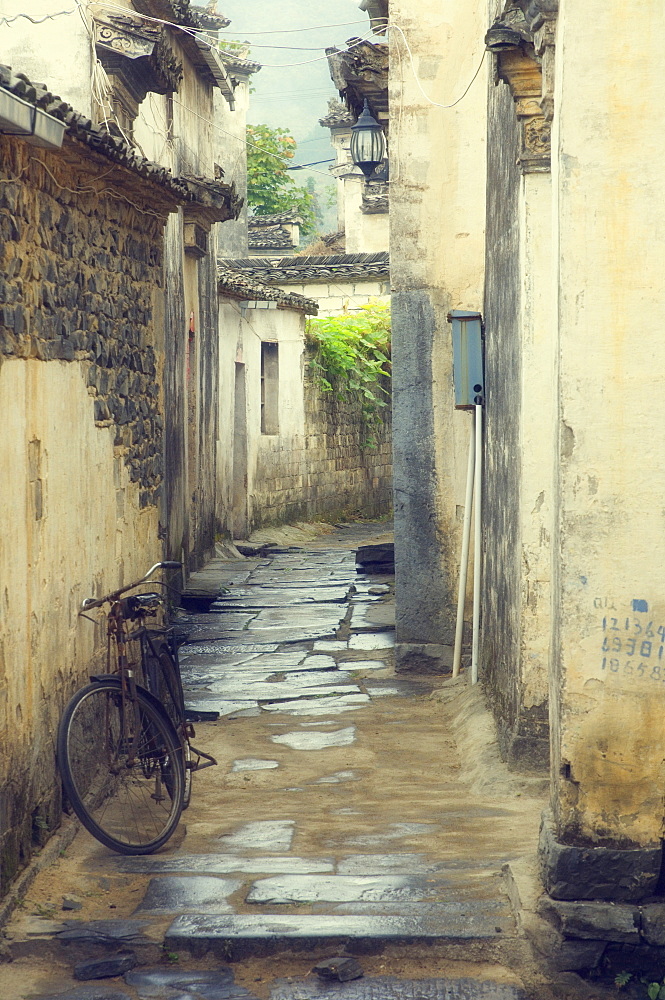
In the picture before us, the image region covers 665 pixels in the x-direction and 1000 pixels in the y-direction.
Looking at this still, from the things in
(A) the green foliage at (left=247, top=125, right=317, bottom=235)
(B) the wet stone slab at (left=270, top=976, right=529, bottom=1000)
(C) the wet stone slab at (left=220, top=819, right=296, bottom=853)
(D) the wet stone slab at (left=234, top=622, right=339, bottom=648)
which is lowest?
(D) the wet stone slab at (left=234, top=622, right=339, bottom=648)

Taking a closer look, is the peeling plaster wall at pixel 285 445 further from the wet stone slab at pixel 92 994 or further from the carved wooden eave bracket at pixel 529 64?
the wet stone slab at pixel 92 994

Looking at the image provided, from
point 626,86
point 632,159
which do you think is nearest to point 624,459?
point 632,159

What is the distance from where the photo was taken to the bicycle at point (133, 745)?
493 centimetres

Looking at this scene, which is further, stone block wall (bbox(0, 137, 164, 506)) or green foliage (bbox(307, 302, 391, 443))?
green foliage (bbox(307, 302, 391, 443))

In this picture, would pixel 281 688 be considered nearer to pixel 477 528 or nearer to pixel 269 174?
pixel 477 528

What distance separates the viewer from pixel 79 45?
354 inches

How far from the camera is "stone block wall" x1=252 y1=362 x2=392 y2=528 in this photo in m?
17.9

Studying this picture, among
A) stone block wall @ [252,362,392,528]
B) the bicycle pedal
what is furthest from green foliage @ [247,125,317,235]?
the bicycle pedal

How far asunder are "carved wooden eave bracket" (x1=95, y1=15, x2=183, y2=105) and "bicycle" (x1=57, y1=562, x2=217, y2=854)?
5228mm

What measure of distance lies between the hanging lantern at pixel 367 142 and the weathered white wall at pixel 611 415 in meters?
7.62

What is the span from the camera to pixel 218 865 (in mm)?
4578

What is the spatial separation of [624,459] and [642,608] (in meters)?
0.48

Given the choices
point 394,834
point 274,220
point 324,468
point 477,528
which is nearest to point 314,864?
point 394,834

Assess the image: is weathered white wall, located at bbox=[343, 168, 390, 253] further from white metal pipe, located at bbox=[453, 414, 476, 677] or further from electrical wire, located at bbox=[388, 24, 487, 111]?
white metal pipe, located at bbox=[453, 414, 476, 677]
